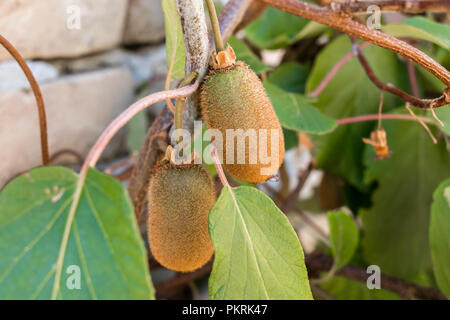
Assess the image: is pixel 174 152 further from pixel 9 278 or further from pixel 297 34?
pixel 297 34

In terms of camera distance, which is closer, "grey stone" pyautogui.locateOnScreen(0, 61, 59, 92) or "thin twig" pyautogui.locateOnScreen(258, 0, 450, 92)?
"thin twig" pyautogui.locateOnScreen(258, 0, 450, 92)

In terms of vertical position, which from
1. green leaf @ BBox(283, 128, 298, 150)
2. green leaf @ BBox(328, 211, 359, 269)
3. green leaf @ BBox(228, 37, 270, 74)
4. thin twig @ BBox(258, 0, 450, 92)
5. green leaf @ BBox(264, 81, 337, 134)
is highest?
thin twig @ BBox(258, 0, 450, 92)

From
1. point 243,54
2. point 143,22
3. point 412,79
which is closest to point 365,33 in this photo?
point 243,54

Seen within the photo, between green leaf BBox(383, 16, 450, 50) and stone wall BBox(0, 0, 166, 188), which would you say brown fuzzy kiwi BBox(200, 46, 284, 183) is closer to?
green leaf BBox(383, 16, 450, 50)

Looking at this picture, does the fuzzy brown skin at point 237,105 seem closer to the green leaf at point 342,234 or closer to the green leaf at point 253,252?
the green leaf at point 253,252

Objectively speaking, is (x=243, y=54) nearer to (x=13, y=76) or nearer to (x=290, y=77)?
(x=290, y=77)

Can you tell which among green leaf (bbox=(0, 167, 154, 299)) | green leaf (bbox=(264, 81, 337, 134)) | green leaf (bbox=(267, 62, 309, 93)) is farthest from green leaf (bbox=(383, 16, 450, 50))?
green leaf (bbox=(0, 167, 154, 299))

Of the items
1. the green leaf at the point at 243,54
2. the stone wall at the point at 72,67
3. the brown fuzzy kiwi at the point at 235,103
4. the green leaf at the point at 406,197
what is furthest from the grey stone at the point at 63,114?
the green leaf at the point at 406,197
